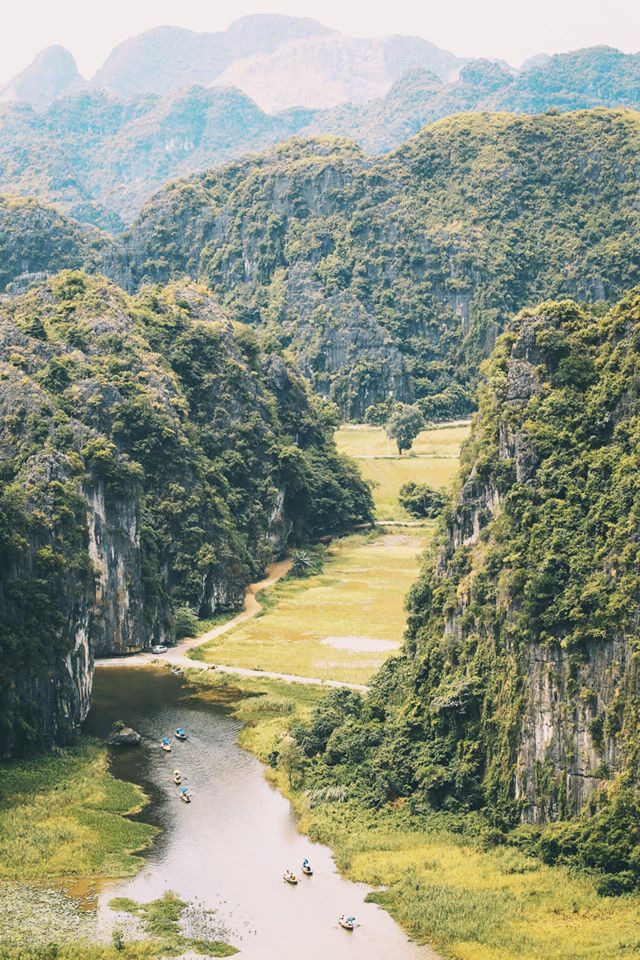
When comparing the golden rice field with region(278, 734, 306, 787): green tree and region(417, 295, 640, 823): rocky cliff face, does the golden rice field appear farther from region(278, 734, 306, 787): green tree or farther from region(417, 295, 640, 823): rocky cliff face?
region(417, 295, 640, 823): rocky cliff face

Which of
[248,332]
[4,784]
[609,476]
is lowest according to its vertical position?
[4,784]

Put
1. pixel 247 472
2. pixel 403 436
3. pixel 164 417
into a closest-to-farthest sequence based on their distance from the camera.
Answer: pixel 164 417 → pixel 247 472 → pixel 403 436

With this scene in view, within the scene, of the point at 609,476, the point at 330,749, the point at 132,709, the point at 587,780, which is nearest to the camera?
the point at 587,780

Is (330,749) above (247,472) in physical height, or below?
→ below

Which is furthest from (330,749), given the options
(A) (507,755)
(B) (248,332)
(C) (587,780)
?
(B) (248,332)

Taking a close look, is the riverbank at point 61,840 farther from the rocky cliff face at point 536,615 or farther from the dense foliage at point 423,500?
the dense foliage at point 423,500

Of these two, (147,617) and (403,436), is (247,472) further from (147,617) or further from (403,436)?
(403,436)

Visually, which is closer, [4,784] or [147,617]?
[4,784]
